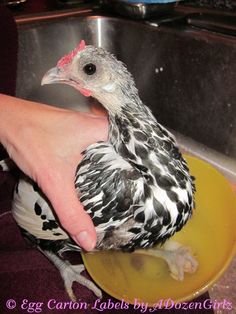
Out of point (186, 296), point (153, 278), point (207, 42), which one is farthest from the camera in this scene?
point (207, 42)

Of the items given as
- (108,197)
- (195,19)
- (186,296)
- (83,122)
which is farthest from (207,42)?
(186,296)

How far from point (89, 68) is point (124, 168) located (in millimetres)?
200

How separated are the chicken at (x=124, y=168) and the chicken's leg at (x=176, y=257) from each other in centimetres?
9

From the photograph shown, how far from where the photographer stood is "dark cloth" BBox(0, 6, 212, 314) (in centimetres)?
79

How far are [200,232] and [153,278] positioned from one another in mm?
160

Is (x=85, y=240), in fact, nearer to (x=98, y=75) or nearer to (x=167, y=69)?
(x=98, y=75)

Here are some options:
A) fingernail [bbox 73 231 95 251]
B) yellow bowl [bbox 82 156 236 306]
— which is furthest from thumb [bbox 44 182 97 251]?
yellow bowl [bbox 82 156 236 306]

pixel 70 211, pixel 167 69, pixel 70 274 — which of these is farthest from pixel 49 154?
pixel 167 69

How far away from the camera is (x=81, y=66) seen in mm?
687

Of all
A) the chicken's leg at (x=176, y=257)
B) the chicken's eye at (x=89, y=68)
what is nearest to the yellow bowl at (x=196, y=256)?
the chicken's leg at (x=176, y=257)

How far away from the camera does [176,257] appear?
0.82 m

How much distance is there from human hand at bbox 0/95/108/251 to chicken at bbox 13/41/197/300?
0.18ft

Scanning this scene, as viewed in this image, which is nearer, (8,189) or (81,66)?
(81,66)

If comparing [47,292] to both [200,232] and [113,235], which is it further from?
[200,232]
